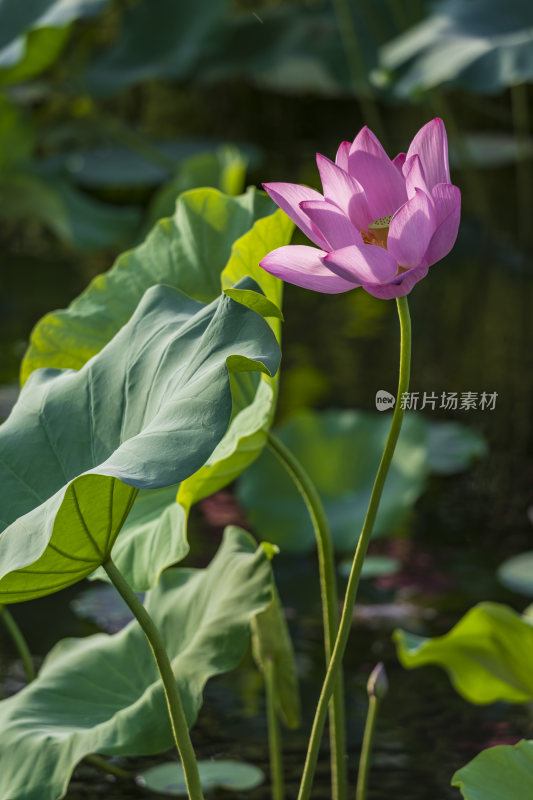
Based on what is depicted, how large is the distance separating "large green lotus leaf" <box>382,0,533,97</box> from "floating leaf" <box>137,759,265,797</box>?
1615 millimetres

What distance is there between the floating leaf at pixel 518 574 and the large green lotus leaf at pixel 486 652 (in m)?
0.48

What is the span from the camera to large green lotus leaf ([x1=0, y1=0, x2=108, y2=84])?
91.3 inches

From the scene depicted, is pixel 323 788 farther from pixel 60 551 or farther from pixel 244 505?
pixel 244 505

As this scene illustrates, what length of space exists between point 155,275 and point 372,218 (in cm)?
34

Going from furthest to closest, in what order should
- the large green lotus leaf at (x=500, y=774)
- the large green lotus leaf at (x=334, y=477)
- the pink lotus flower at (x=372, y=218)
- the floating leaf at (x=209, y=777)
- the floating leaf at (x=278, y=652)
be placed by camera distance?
the large green lotus leaf at (x=334, y=477) → the floating leaf at (x=209, y=777) → the floating leaf at (x=278, y=652) → the large green lotus leaf at (x=500, y=774) → the pink lotus flower at (x=372, y=218)

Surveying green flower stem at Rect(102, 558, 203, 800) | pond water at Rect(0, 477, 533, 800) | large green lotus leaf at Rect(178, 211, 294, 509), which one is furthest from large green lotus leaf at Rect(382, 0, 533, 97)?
green flower stem at Rect(102, 558, 203, 800)

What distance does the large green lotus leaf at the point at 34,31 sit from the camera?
2.32m

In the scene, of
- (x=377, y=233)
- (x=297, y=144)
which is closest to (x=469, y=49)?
(x=377, y=233)

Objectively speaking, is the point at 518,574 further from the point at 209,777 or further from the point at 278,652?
the point at 278,652

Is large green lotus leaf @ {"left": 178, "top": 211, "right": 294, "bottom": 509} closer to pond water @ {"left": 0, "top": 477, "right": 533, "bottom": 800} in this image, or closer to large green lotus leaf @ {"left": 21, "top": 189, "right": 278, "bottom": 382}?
large green lotus leaf @ {"left": 21, "top": 189, "right": 278, "bottom": 382}

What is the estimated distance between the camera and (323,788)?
99 cm

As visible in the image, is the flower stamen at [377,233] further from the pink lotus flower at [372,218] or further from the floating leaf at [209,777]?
the floating leaf at [209,777]

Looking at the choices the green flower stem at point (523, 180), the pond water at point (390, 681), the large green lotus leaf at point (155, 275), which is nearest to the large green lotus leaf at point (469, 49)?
the green flower stem at point (523, 180)

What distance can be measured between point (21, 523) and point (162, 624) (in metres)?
0.31
